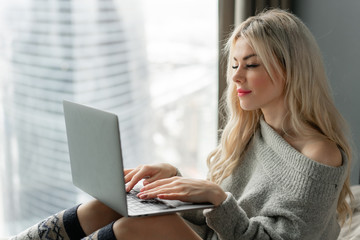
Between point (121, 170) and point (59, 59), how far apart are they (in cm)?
127

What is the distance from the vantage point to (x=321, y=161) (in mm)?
1558

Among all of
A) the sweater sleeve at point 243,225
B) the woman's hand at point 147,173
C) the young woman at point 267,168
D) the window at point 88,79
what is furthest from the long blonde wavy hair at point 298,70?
the window at point 88,79

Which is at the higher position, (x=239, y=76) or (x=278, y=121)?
(x=239, y=76)

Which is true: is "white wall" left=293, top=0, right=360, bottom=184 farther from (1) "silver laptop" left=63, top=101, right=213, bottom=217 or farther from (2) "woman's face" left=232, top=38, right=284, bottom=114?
(1) "silver laptop" left=63, top=101, right=213, bottom=217

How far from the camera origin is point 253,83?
1.69 m

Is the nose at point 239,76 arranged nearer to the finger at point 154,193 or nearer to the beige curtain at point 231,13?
the finger at point 154,193

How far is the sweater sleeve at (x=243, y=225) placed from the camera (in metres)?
1.51

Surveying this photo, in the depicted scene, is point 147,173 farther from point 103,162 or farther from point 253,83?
point 253,83

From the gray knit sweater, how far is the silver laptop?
88 millimetres

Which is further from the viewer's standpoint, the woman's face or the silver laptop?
the woman's face

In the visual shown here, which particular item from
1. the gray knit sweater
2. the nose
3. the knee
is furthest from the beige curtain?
the knee

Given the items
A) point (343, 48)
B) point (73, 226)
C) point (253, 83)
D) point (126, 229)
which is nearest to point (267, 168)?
point (253, 83)

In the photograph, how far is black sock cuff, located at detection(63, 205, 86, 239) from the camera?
1618mm

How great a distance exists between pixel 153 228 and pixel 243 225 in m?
0.25
